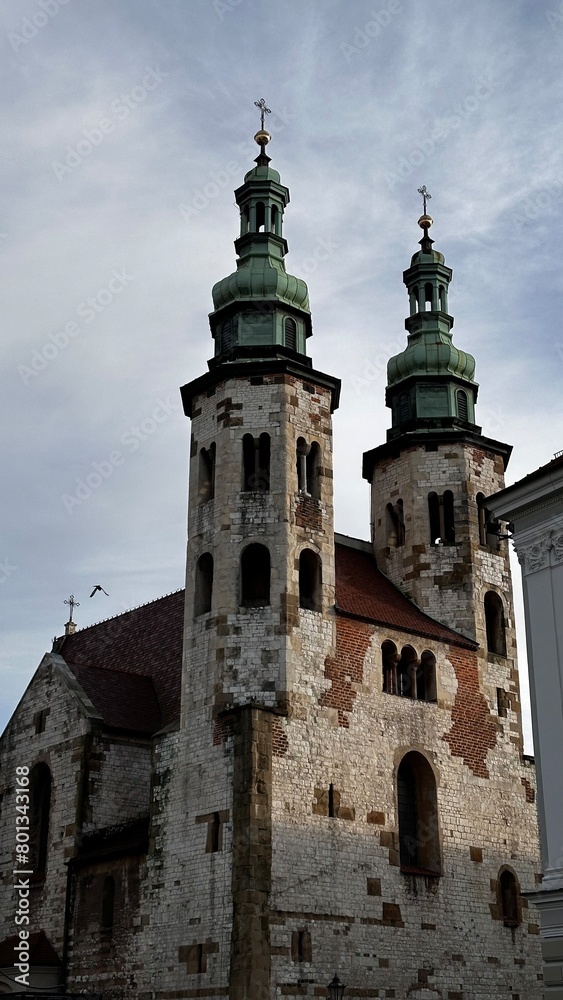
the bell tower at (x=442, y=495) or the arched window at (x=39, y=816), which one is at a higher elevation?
the bell tower at (x=442, y=495)

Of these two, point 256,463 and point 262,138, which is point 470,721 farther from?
point 262,138

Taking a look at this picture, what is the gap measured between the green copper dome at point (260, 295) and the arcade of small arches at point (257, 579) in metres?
5.68

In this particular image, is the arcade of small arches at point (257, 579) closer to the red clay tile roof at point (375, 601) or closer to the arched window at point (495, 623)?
the red clay tile roof at point (375, 601)

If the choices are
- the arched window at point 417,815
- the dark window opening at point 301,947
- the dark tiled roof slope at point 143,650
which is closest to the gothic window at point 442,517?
the arched window at point 417,815

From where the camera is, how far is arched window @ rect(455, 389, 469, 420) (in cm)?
3641

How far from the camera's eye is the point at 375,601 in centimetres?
3156

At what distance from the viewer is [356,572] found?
33.5 m

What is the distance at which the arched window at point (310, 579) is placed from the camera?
28641 millimetres

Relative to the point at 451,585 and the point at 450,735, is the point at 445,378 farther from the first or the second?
the point at 450,735

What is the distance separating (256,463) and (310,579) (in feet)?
10.4

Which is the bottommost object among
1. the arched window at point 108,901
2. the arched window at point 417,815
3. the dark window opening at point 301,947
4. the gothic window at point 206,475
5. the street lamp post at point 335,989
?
the street lamp post at point 335,989

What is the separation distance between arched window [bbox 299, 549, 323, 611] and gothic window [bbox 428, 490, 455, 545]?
247 inches

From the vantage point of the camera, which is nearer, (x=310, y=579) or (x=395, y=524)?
(x=310, y=579)

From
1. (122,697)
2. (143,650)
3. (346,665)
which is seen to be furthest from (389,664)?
(143,650)
